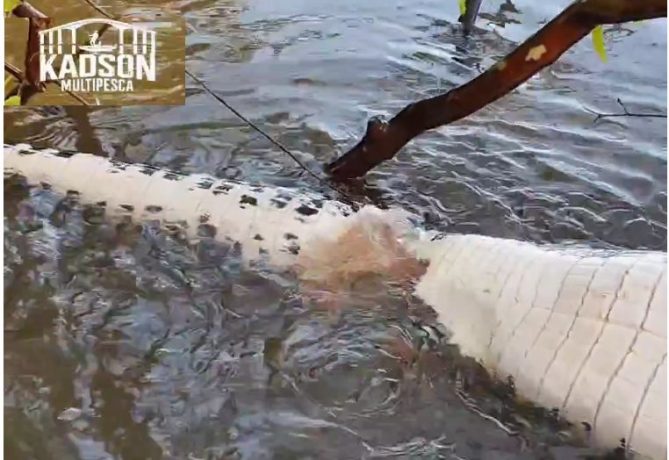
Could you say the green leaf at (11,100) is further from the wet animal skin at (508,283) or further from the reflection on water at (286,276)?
the wet animal skin at (508,283)

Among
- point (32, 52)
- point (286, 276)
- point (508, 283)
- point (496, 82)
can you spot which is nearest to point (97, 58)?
point (32, 52)

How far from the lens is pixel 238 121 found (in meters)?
2.79

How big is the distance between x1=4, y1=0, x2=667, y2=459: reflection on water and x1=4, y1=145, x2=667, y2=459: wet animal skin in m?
0.06

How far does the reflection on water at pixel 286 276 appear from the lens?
169cm

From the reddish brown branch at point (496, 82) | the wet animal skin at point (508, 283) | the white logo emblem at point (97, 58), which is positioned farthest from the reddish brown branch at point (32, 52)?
the reddish brown branch at point (496, 82)

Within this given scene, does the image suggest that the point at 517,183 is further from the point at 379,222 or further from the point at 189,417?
Result: the point at 189,417

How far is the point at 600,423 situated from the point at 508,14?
2.40m

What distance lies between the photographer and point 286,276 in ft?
6.81

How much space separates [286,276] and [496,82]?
2.03 feet

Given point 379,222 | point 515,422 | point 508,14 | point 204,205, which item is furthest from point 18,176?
point 508,14

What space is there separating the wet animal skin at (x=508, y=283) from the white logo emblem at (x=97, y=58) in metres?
0.31

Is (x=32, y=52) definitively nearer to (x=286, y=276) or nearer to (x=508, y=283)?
(x=286, y=276)

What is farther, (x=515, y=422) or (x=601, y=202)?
(x=601, y=202)

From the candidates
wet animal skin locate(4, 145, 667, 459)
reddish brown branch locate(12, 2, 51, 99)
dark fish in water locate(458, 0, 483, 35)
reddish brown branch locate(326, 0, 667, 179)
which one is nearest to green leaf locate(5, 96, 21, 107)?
reddish brown branch locate(12, 2, 51, 99)
